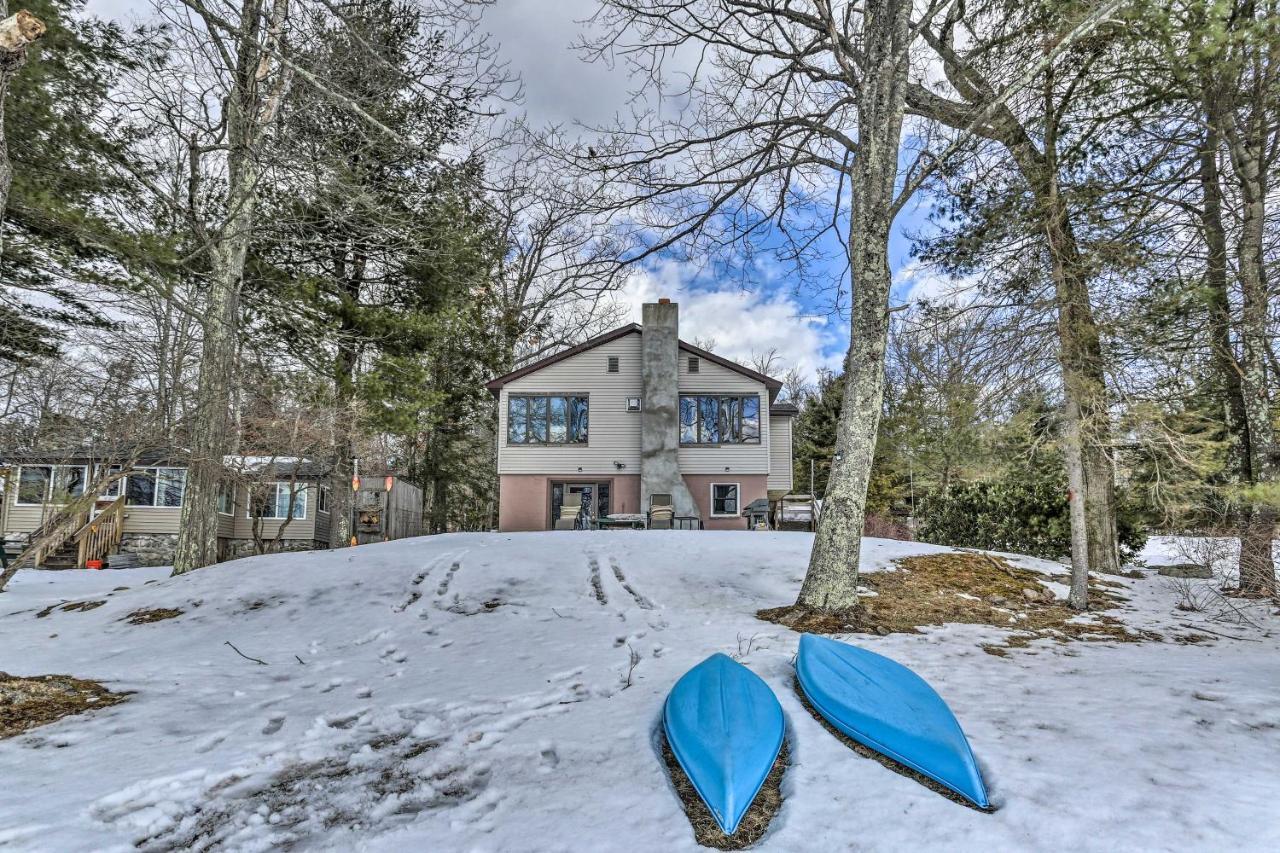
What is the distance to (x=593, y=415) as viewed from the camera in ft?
59.3

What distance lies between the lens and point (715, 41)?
8469mm

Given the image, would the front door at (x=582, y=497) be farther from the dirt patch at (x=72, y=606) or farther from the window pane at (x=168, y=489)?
the window pane at (x=168, y=489)

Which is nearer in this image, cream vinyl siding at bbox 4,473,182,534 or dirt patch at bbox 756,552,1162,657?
dirt patch at bbox 756,552,1162,657

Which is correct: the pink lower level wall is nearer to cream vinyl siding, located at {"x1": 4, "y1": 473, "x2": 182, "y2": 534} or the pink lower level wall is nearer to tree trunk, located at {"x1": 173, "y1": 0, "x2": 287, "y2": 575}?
tree trunk, located at {"x1": 173, "y1": 0, "x2": 287, "y2": 575}

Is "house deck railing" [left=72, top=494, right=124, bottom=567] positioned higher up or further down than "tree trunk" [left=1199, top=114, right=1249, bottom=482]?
further down

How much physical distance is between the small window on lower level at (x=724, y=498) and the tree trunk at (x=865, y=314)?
1197cm

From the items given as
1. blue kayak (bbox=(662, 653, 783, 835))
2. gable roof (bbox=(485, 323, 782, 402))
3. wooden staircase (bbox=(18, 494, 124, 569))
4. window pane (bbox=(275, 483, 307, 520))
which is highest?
gable roof (bbox=(485, 323, 782, 402))

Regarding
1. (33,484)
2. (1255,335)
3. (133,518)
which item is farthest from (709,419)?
(33,484)

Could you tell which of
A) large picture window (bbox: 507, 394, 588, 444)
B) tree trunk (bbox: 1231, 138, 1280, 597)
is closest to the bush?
tree trunk (bbox: 1231, 138, 1280, 597)

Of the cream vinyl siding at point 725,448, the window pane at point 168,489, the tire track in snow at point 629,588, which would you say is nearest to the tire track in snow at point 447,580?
the tire track in snow at point 629,588

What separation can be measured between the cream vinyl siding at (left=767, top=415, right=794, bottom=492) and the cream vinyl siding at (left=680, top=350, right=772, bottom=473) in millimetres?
867

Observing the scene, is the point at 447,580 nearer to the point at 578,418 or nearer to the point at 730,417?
the point at 578,418

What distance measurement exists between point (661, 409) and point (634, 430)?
1013 mm

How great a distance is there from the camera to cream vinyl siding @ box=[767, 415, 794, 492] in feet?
62.2
